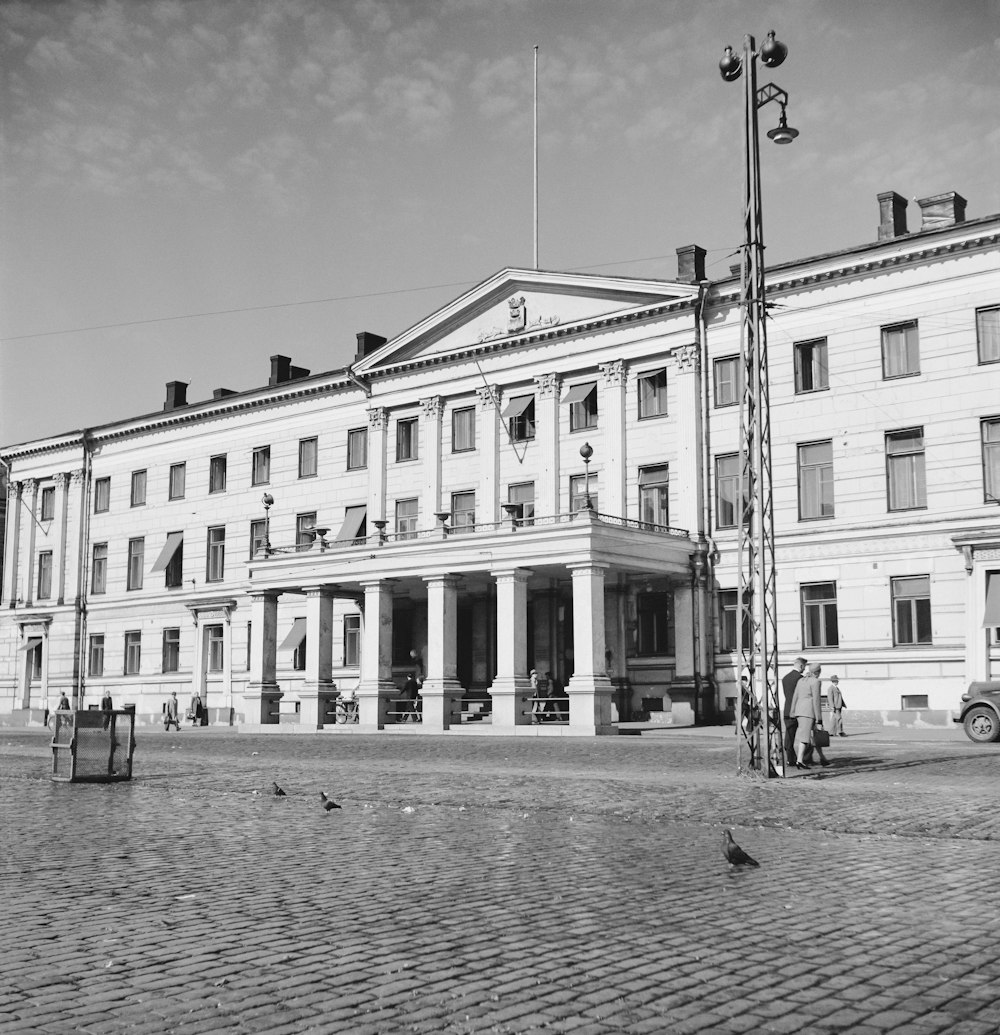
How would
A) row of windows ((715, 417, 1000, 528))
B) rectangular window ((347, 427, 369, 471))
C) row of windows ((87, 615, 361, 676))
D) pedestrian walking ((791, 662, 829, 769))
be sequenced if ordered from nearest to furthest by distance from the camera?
pedestrian walking ((791, 662, 829, 769)) → row of windows ((715, 417, 1000, 528)) → row of windows ((87, 615, 361, 676)) → rectangular window ((347, 427, 369, 471))

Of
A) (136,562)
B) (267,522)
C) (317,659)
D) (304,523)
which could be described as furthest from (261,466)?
(317,659)

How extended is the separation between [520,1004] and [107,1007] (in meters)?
1.90

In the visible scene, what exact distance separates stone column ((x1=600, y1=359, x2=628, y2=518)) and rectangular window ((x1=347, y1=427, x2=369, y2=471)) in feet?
39.5

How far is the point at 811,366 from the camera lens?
130 feet

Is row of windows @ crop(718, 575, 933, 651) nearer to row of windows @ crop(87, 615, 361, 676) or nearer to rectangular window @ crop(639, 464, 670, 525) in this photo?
rectangular window @ crop(639, 464, 670, 525)

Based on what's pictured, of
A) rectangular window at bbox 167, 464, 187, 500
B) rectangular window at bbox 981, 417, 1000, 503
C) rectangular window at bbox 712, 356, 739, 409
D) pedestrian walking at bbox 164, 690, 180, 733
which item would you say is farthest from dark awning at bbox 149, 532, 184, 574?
rectangular window at bbox 981, 417, 1000, 503

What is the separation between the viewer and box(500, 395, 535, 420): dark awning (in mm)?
45625

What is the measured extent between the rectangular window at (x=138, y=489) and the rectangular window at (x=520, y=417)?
74.9ft

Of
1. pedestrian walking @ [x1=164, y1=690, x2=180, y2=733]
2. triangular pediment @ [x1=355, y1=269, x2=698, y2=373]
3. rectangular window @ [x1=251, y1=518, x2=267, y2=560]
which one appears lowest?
pedestrian walking @ [x1=164, y1=690, x2=180, y2=733]

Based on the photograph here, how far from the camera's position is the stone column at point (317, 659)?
42.4 meters

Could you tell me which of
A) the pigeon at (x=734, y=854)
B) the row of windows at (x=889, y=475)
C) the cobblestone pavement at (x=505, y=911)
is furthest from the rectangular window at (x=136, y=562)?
the pigeon at (x=734, y=854)

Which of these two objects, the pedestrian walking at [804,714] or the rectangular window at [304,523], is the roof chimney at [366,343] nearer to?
the rectangular window at [304,523]

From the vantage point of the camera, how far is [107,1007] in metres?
5.57

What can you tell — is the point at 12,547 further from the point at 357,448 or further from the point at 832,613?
the point at 832,613
